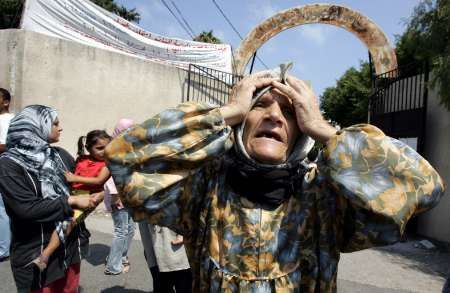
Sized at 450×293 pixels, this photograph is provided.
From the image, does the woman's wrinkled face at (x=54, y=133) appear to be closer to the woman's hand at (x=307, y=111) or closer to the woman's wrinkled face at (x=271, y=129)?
the woman's wrinkled face at (x=271, y=129)

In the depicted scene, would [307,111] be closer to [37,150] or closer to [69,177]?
[37,150]

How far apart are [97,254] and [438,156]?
546cm

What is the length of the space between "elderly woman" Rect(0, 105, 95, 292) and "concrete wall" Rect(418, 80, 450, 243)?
5.55 m

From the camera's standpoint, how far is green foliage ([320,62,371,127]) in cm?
1975

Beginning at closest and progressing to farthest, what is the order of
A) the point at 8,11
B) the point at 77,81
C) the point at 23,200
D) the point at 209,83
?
the point at 23,200 < the point at 77,81 < the point at 209,83 < the point at 8,11

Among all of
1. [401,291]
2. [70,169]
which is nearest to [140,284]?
[70,169]

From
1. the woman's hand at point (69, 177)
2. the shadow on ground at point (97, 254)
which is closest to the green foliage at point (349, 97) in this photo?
the shadow on ground at point (97, 254)

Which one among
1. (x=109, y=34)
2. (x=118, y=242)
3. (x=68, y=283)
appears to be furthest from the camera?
(x=109, y=34)

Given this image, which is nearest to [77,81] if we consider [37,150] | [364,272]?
[37,150]

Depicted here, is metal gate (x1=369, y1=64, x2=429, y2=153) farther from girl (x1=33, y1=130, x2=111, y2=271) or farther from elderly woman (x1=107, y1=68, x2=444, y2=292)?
elderly woman (x1=107, y1=68, x2=444, y2=292)

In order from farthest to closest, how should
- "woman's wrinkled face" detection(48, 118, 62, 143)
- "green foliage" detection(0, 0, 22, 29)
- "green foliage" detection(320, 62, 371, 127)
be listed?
1. "green foliage" detection(0, 0, 22, 29)
2. "green foliage" detection(320, 62, 371, 127)
3. "woman's wrinkled face" detection(48, 118, 62, 143)

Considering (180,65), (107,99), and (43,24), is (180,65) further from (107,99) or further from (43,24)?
(43,24)

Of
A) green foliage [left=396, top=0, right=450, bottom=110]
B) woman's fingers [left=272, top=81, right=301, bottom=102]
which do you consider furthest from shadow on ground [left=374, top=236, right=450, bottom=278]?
woman's fingers [left=272, top=81, right=301, bottom=102]

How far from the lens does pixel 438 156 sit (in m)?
6.39
